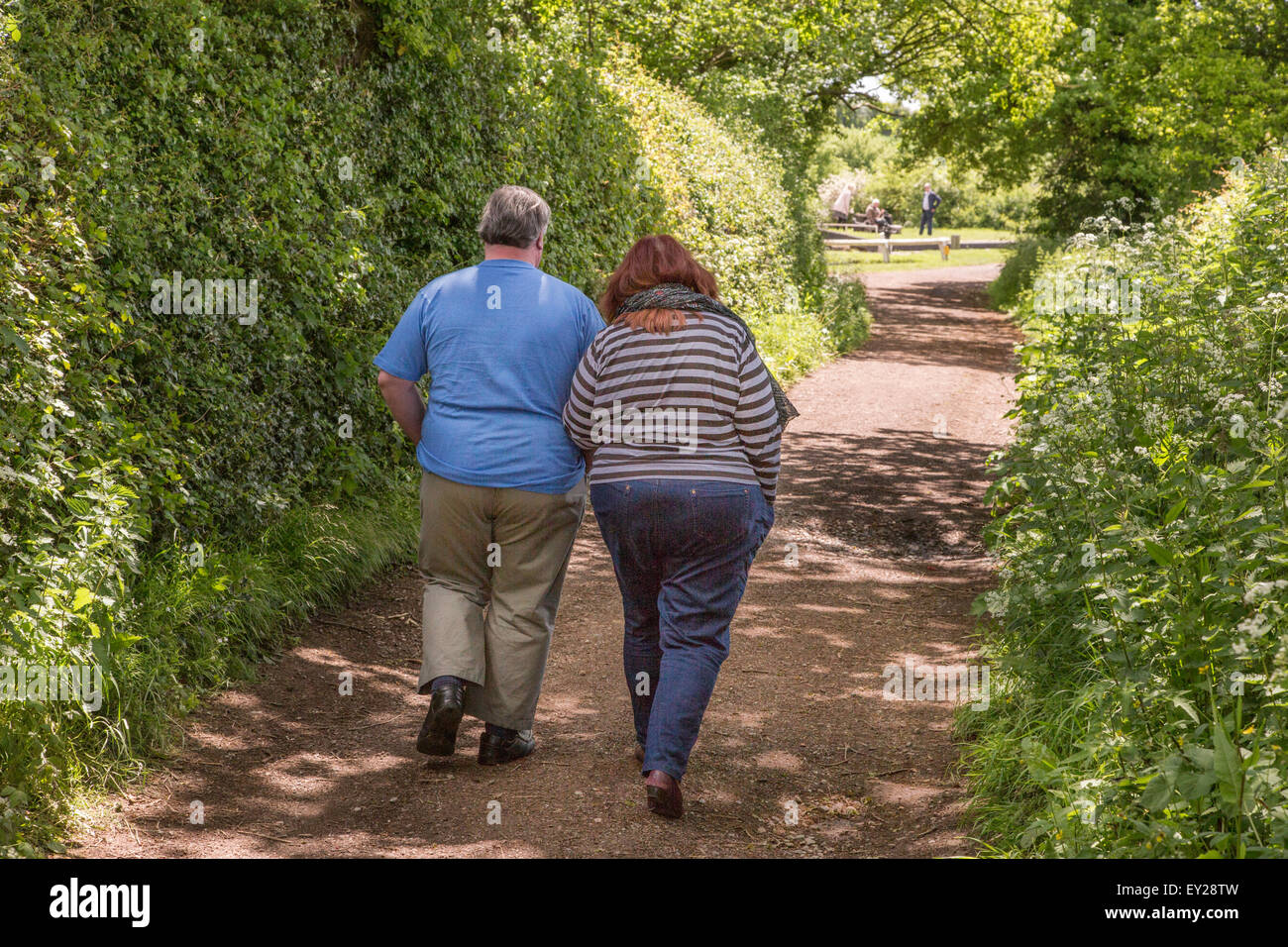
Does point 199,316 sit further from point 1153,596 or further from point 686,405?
point 1153,596

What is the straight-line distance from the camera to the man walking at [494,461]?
4.48 meters

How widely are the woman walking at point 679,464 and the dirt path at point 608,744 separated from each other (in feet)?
1.56

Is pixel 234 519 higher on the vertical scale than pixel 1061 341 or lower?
lower

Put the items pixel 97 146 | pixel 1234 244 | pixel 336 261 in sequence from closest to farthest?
pixel 97 146 → pixel 336 261 → pixel 1234 244

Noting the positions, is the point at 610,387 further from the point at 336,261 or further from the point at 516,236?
the point at 336,261

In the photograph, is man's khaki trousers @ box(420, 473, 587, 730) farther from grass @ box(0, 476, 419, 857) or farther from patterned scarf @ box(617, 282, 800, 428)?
grass @ box(0, 476, 419, 857)

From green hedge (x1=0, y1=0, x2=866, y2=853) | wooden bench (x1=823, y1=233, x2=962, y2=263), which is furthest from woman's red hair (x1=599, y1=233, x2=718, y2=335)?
wooden bench (x1=823, y1=233, x2=962, y2=263)

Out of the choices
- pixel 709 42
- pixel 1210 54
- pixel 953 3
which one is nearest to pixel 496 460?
pixel 709 42

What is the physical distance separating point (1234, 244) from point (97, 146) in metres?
7.06

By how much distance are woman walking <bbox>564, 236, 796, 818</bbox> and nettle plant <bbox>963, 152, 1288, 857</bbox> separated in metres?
1.13

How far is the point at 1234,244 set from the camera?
825 centimetres

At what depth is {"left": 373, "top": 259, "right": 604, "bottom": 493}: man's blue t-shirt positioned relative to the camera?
14.7 ft

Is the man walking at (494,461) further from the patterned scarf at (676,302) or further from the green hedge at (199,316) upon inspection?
the green hedge at (199,316)

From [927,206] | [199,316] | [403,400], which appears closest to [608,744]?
[403,400]
